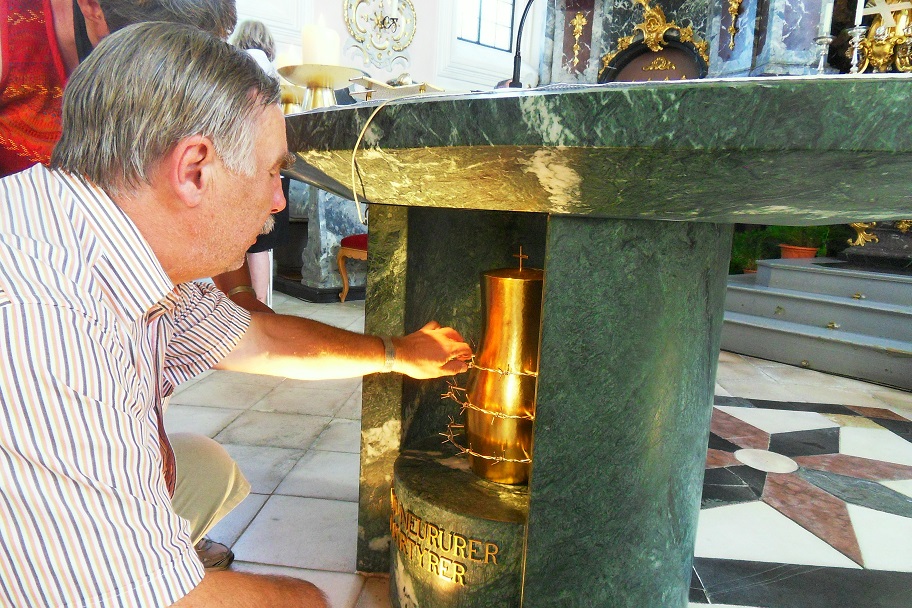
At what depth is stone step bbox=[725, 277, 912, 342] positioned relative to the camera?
3541 mm

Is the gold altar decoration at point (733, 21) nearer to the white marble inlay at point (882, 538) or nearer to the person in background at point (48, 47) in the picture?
the white marble inlay at point (882, 538)

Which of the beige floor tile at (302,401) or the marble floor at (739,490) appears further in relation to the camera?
the beige floor tile at (302,401)

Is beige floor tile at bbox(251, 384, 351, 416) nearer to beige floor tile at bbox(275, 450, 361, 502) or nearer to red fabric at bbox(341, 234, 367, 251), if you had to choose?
beige floor tile at bbox(275, 450, 361, 502)

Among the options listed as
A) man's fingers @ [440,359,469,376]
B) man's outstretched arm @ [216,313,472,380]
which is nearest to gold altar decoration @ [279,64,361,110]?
man's outstretched arm @ [216,313,472,380]

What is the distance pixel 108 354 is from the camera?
52cm

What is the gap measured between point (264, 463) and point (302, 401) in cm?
66

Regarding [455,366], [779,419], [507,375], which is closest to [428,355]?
[455,366]

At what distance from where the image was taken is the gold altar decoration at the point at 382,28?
812cm

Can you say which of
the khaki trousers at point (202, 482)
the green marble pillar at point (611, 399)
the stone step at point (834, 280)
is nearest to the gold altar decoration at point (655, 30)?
the stone step at point (834, 280)

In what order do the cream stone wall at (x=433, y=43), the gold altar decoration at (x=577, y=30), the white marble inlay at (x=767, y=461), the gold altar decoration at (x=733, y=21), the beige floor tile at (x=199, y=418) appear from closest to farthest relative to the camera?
the white marble inlay at (x=767, y=461) → the beige floor tile at (x=199, y=418) → the gold altar decoration at (x=733, y=21) → the gold altar decoration at (x=577, y=30) → the cream stone wall at (x=433, y=43)

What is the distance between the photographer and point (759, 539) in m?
1.60

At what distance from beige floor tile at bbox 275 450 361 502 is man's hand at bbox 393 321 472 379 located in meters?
0.70

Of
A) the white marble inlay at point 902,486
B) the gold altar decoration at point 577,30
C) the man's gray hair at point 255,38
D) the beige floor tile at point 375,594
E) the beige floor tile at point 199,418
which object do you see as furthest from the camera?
the gold altar decoration at point 577,30

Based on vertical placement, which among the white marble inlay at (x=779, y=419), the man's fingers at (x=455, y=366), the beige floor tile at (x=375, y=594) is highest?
the man's fingers at (x=455, y=366)
